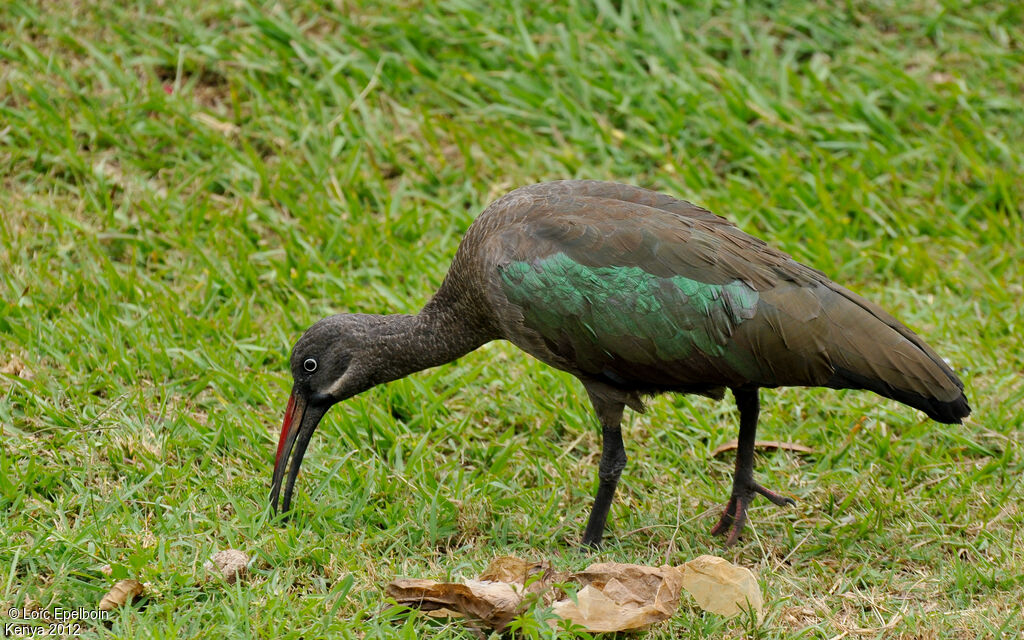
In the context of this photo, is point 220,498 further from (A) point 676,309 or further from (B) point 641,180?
(B) point 641,180

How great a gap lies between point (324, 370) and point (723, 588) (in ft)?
6.82

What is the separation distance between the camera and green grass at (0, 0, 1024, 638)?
4957 millimetres

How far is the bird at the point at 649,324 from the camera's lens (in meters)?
4.88

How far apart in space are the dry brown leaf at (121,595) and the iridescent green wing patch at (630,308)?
1.92 meters

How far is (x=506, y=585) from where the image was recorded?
177 inches

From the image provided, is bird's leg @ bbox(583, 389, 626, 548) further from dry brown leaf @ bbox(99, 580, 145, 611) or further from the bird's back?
dry brown leaf @ bbox(99, 580, 145, 611)

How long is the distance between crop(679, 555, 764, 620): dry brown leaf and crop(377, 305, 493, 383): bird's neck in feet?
5.16

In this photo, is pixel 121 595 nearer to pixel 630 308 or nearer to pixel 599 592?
pixel 599 592

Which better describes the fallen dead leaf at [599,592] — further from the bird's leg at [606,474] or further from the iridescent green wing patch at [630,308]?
the iridescent green wing patch at [630,308]

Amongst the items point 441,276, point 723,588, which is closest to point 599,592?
point 723,588

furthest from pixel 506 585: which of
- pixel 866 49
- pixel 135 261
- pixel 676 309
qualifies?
pixel 866 49

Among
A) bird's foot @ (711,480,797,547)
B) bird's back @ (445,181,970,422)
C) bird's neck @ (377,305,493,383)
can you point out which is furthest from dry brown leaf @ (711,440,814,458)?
bird's neck @ (377,305,493,383)

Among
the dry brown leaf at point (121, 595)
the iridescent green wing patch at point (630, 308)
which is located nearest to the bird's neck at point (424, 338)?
the iridescent green wing patch at point (630, 308)

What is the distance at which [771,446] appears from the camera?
6.02 metres
